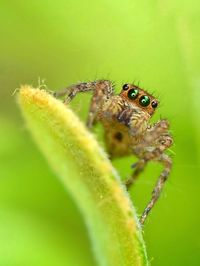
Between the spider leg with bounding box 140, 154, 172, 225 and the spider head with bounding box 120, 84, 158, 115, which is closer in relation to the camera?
the spider leg with bounding box 140, 154, 172, 225

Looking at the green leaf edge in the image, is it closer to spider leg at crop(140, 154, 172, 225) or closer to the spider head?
spider leg at crop(140, 154, 172, 225)

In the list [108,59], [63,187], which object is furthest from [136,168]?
[108,59]

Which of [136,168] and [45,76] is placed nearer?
[136,168]

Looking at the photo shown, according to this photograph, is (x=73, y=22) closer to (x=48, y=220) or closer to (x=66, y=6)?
(x=66, y=6)

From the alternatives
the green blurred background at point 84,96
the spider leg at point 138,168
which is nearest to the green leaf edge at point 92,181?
the green blurred background at point 84,96

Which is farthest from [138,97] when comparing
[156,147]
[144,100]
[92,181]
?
[92,181]

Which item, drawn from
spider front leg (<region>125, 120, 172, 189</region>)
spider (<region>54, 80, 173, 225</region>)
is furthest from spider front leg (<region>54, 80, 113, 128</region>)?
spider front leg (<region>125, 120, 172, 189</region>)

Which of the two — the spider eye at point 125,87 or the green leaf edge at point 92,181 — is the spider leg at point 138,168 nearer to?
the spider eye at point 125,87
